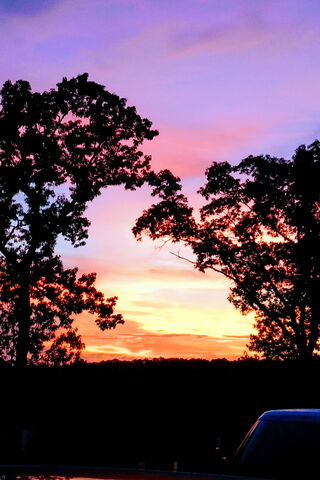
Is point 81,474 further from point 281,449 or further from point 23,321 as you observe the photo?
point 23,321

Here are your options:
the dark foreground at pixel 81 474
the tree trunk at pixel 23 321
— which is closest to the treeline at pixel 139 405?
the tree trunk at pixel 23 321

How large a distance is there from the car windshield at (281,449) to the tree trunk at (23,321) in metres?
25.4

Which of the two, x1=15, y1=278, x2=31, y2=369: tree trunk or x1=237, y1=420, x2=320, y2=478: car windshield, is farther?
x1=15, y1=278, x2=31, y2=369: tree trunk

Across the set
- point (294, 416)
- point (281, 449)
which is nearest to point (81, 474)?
point (281, 449)

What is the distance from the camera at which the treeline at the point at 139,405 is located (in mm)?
21219

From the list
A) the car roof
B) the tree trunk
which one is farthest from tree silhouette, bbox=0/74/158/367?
the car roof

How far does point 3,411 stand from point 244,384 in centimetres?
755

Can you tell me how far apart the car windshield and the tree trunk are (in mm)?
25438

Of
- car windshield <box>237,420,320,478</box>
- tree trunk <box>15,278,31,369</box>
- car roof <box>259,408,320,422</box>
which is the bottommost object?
car windshield <box>237,420,320,478</box>

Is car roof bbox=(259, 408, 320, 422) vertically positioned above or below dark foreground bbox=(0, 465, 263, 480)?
above

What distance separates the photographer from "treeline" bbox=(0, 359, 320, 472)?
21.2 m

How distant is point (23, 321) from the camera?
31.6m

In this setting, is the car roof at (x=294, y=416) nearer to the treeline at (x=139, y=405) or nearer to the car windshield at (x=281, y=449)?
the car windshield at (x=281, y=449)

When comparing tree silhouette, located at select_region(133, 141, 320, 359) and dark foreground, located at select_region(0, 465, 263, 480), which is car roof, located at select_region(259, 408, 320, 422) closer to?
dark foreground, located at select_region(0, 465, 263, 480)
